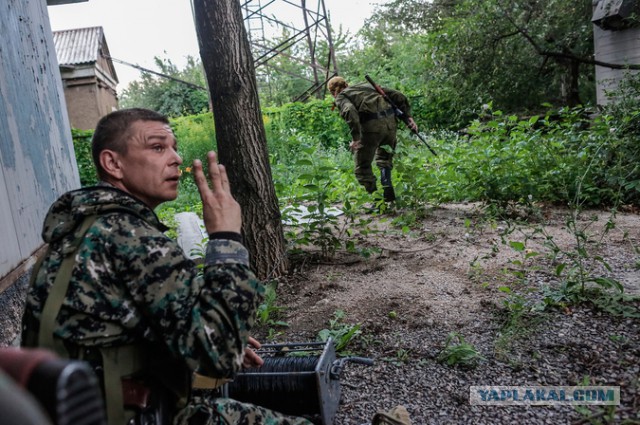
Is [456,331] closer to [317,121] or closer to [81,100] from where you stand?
[317,121]

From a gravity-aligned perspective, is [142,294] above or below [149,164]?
below

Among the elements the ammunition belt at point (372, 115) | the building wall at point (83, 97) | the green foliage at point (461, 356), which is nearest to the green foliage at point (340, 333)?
the green foliage at point (461, 356)

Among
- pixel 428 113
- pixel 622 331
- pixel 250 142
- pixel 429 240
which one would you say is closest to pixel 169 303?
pixel 622 331

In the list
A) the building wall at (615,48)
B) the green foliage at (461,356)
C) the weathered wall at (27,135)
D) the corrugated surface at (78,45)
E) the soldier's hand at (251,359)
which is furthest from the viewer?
the corrugated surface at (78,45)

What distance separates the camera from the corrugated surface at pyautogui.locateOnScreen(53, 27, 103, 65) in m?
21.0

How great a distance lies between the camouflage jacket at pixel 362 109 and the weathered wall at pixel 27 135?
12.5 feet

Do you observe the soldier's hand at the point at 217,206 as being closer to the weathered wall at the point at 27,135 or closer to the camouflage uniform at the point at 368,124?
the weathered wall at the point at 27,135

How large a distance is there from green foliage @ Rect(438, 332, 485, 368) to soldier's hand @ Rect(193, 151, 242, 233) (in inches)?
67.8

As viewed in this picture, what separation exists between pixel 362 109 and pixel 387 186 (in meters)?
1.21

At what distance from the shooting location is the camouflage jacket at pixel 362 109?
7078 mm

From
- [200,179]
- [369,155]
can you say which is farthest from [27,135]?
[369,155]

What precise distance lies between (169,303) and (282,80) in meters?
31.4

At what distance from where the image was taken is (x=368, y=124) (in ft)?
23.8

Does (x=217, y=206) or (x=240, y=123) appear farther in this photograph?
(x=240, y=123)
